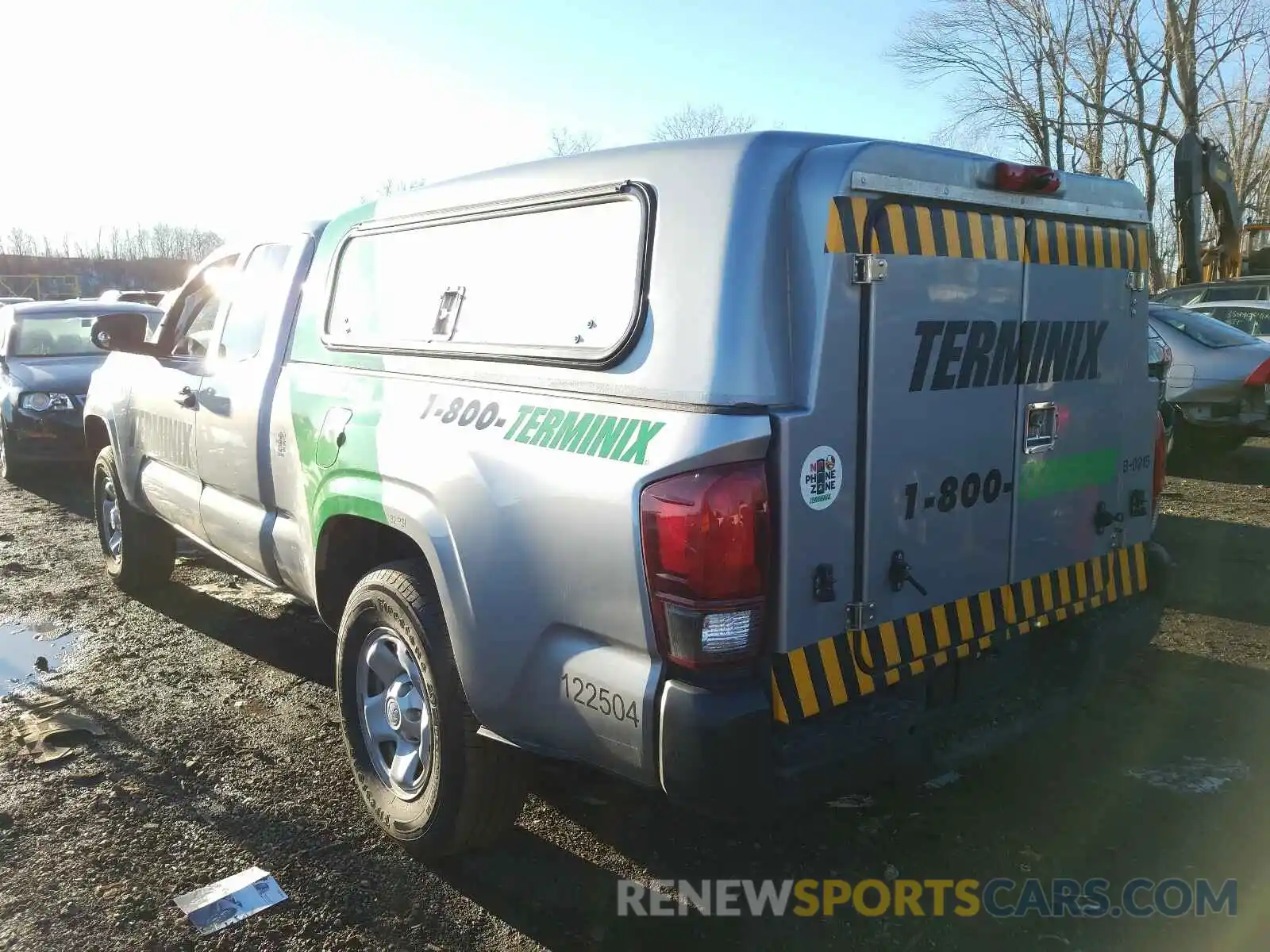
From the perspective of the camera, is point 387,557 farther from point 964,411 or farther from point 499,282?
point 964,411

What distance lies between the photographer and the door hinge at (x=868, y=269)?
2.48 meters

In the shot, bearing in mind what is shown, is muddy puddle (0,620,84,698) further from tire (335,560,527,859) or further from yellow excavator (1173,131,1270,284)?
yellow excavator (1173,131,1270,284)

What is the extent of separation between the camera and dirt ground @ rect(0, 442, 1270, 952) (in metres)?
2.89

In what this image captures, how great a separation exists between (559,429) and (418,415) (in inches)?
26.6

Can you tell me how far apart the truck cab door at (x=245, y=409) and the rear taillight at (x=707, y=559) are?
7.53 feet

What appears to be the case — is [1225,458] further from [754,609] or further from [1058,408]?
[754,609]

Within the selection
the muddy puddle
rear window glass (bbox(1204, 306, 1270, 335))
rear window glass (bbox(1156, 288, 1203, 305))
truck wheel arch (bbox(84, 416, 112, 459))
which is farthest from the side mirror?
rear window glass (bbox(1156, 288, 1203, 305))

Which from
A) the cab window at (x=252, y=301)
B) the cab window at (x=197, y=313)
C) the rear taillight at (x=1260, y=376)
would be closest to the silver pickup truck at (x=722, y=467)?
the cab window at (x=252, y=301)

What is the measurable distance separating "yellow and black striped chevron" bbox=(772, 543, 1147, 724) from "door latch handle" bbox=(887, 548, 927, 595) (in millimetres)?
97

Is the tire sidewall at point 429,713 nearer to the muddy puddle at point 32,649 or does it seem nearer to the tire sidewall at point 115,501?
the muddy puddle at point 32,649

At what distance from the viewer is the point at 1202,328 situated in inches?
399

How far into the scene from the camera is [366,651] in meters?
3.39

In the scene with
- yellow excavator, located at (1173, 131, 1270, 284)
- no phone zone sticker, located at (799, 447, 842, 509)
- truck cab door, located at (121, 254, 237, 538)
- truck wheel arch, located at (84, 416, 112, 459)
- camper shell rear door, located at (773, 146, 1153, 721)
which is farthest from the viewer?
yellow excavator, located at (1173, 131, 1270, 284)

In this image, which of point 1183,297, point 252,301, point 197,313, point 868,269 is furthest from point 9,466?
point 1183,297
